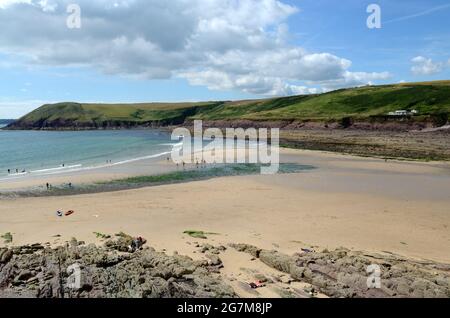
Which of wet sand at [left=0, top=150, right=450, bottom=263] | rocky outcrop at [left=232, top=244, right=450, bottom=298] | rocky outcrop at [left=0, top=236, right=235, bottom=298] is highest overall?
rocky outcrop at [left=0, top=236, right=235, bottom=298]

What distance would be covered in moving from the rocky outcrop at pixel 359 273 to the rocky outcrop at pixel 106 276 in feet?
9.77

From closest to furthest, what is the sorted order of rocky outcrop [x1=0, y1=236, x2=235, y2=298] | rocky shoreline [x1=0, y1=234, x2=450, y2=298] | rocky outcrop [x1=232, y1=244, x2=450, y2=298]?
rocky outcrop [x1=0, y1=236, x2=235, y2=298] < rocky shoreline [x1=0, y1=234, x2=450, y2=298] < rocky outcrop [x1=232, y1=244, x2=450, y2=298]

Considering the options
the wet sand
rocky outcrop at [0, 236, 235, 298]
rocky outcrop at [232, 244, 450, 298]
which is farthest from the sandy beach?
rocky outcrop at [0, 236, 235, 298]

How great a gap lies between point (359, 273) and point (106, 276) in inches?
350

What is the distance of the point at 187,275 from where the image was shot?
1396 centimetres

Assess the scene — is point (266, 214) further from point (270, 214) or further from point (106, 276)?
point (106, 276)

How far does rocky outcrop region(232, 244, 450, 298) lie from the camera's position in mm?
12703

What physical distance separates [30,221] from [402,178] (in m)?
35.4

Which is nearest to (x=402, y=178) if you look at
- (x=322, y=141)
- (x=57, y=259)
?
(x=57, y=259)

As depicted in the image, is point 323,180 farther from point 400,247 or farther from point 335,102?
point 335,102

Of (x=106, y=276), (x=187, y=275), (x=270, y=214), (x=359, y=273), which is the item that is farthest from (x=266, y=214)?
(x=106, y=276)

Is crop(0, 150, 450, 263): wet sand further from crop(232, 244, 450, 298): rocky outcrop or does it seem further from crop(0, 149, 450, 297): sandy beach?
crop(232, 244, 450, 298): rocky outcrop

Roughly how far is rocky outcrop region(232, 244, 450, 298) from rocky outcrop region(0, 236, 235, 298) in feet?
9.77
